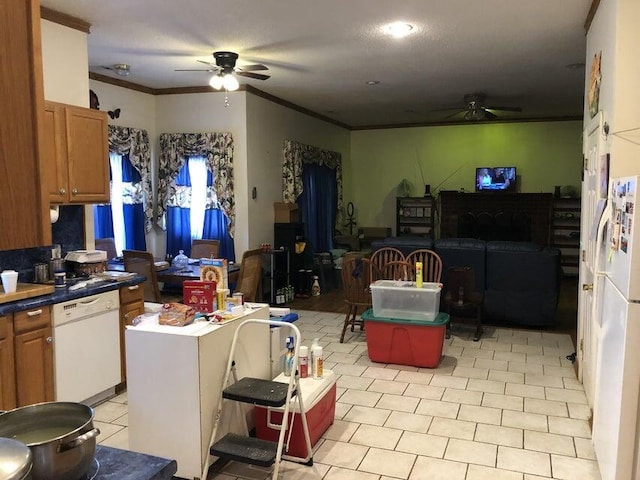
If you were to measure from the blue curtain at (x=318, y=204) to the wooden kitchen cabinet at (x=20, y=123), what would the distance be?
679 cm

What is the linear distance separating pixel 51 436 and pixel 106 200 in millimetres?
3024

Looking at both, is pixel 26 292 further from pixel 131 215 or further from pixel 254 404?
pixel 131 215

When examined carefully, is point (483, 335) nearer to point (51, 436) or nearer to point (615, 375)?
point (615, 375)

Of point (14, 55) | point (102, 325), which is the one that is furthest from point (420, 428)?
point (14, 55)

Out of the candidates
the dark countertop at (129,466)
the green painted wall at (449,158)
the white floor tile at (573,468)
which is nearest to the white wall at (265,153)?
the green painted wall at (449,158)

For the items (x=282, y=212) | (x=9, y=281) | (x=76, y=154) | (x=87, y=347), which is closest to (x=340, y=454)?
(x=87, y=347)

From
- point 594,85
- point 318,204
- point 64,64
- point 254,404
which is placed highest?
point 64,64

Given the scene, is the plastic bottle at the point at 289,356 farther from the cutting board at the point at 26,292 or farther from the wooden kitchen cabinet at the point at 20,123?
the wooden kitchen cabinet at the point at 20,123

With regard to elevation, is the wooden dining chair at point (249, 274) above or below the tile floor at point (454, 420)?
above

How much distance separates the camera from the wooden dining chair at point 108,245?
18.1 ft

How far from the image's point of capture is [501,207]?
9.00m

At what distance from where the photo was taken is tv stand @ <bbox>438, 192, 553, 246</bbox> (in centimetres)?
870

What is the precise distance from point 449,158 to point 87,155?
23.3ft

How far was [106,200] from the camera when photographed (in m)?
3.93
